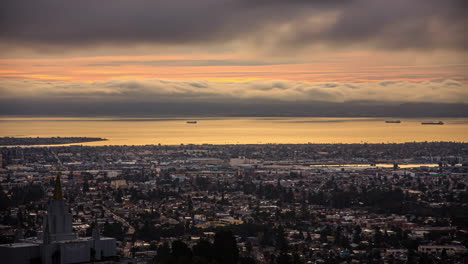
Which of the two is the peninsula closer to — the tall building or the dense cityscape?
the dense cityscape

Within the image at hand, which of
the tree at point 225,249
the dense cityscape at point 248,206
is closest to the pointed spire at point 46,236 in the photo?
the dense cityscape at point 248,206

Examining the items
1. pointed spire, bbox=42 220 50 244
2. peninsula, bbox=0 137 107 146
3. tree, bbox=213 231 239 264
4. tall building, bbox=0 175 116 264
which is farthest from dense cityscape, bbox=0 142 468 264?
peninsula, bbox=0 137 107 146

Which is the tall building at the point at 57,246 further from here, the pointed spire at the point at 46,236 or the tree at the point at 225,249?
the tree at the point at 225,249

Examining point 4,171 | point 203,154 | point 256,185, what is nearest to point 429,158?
point 203,154

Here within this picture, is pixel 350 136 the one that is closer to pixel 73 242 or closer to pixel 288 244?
pixel 288 244

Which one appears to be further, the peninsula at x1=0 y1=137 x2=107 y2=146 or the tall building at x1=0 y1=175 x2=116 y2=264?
the peninsula at x1=0 y1=137 x2=107 y2=146

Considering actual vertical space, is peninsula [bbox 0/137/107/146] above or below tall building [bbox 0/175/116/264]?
above

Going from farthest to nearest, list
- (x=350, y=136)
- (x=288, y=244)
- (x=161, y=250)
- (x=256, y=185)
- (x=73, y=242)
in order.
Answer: (x=350, y=136) → (x=256, y=185) → (x=288, y=244) → (x=161, y=250) → (x=73, y=242)
